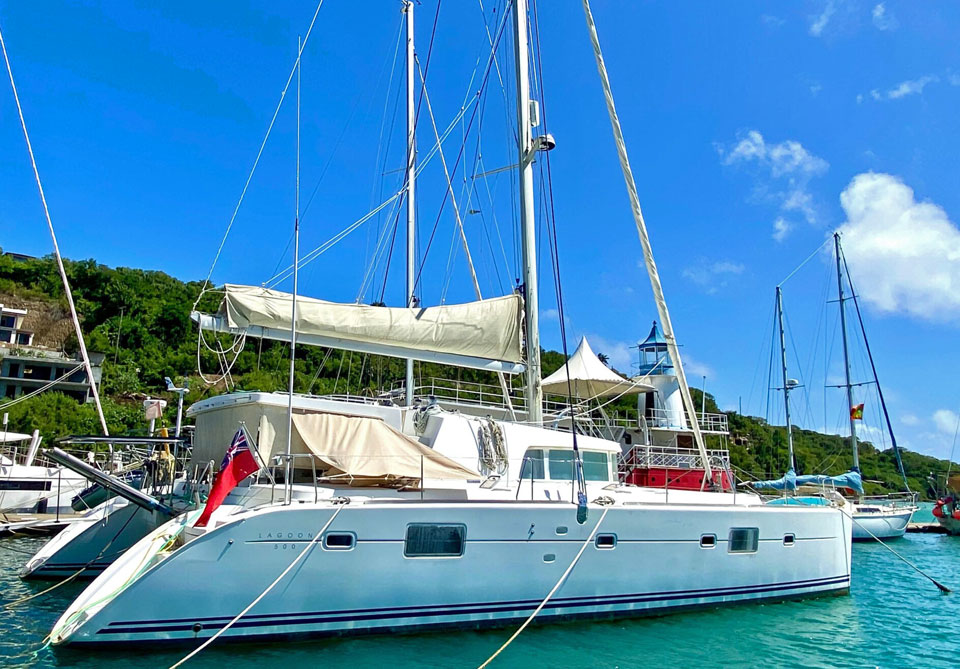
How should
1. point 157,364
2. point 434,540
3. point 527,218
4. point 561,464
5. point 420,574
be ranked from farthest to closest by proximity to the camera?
point 157,364, point 527,218, point 561,464, point 434,540, point 420,574

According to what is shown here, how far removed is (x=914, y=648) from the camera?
10.2m

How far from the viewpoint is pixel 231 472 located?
27.7ft

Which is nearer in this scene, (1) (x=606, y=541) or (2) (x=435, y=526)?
(2) (x=435, y=526)

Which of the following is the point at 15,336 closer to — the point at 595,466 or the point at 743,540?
the point at 595,466

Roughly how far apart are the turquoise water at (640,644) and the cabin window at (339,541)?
4.09 ft

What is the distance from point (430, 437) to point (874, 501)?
37770 mm

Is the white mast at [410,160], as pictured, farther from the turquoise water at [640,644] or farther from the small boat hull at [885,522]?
the small boat hull at [885,522]

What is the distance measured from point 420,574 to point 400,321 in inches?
168

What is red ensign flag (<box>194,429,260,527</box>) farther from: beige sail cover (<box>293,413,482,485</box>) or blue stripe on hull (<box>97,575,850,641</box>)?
blue stripe on hull (<box>97,575,850,641</box>)

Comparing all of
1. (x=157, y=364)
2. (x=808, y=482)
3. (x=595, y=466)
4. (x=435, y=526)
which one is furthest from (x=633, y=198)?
(x=157, y=364)

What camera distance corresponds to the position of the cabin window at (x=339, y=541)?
27.8ft

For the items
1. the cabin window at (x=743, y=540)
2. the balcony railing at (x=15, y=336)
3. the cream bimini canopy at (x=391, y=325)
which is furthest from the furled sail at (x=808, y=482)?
the balcony railing at (x=15, y=336)

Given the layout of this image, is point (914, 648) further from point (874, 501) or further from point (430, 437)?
point (874, 501)

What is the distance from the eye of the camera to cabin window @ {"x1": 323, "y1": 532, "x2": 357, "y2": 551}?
8.48 metres
